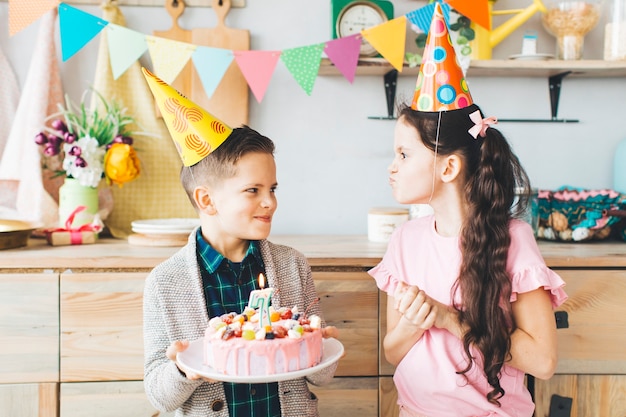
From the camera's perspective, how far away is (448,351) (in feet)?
4.57

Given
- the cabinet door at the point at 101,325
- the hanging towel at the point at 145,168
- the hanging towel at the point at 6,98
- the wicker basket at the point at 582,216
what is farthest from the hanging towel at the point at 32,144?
the wicker basket at the point at 582,216

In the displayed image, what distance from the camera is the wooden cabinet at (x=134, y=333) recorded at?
160cm

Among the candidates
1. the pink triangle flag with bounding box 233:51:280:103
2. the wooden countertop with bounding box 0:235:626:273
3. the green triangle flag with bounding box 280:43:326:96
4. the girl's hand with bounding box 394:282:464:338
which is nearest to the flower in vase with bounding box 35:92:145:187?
the wooden countertop with bounding box 0:235:626:273

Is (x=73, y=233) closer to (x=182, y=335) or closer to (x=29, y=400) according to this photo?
(x=29, y=400)

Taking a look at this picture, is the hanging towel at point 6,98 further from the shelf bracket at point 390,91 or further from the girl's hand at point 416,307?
the girl's hand at point 416,307

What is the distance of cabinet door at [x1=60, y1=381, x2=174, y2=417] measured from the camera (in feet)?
5.30

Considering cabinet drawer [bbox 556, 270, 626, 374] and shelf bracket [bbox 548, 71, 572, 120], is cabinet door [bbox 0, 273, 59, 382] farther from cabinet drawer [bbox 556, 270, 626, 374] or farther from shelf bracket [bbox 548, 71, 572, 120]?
shelf bracket [bbox 548, 71, 572, 120]

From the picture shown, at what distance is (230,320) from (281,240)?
788mm

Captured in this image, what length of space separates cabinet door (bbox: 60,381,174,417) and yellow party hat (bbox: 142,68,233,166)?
0.65 metres

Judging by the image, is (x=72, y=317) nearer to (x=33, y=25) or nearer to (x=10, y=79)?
(x=10, y=79)

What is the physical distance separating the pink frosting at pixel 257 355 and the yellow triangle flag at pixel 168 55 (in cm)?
101

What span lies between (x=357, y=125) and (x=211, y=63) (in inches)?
20.7

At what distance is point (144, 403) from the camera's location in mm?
1630

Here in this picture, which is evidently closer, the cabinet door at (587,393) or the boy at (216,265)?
the boy at (216,265)
